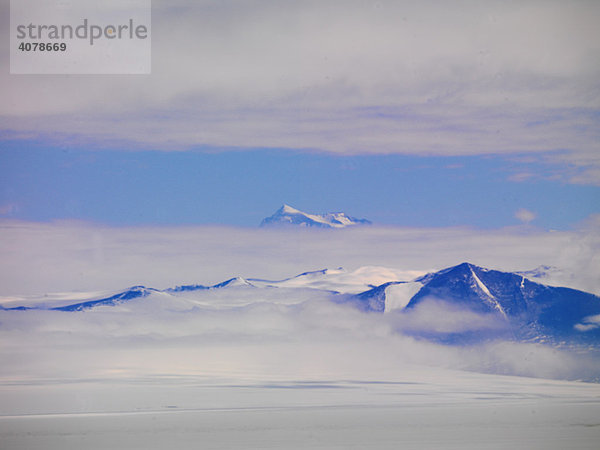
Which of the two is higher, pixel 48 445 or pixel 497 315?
pixel 497 315

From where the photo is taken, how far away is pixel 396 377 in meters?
8.48

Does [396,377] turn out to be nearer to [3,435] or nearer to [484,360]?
[484,360]

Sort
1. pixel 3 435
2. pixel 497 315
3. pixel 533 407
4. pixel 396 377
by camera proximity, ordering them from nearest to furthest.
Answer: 1. pixel 3 435
2. pixel 533 407
3. pixel 396 377
4. pixel 497 315

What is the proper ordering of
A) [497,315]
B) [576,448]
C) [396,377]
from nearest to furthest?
[576,448] < [396,377] < [497,315]

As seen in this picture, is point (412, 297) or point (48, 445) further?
point (412, 297)

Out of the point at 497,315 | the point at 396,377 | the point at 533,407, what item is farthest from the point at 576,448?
the point at 497,315

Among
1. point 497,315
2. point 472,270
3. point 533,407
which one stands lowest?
point 533,407

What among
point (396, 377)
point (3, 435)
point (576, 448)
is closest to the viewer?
point (576, 448)

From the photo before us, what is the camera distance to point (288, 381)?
8188mm

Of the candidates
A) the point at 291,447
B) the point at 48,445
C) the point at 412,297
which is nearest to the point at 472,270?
the point at 412,297

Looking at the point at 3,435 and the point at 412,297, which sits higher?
the point at 412,297

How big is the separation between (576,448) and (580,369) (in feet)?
10.4

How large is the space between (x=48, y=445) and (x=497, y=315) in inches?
216

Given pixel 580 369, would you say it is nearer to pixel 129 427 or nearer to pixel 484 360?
pixel 484 360
